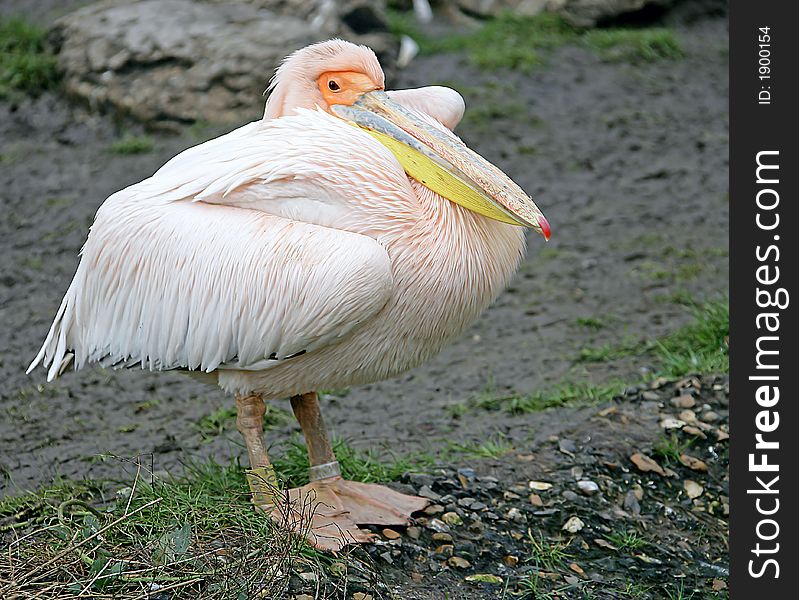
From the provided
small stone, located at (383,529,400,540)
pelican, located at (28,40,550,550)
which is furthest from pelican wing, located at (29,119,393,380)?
small stone, located at (383,529,400,540)

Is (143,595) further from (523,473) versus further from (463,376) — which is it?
(463,376)

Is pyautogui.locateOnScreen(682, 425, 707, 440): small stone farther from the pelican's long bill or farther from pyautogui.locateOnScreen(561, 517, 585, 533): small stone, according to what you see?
the pelican's long bill

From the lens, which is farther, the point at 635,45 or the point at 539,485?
the point at 635,45

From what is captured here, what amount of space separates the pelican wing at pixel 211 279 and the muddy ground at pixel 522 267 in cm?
88

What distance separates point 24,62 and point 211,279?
543 cm

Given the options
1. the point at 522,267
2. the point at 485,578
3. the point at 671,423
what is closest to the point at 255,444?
the point at 485,578

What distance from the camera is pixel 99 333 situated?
3363mm

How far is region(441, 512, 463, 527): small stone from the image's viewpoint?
140 inches

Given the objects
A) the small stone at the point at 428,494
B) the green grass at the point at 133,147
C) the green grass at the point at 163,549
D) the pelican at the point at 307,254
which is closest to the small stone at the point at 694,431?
the small stone at the point at 428,494

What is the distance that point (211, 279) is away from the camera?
3.10 metres

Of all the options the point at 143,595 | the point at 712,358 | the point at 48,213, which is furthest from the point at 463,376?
the point at 48,213

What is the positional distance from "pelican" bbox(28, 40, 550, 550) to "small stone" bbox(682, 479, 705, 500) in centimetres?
128

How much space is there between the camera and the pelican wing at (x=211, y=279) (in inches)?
116

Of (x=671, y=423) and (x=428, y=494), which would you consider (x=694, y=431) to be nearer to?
(x=671, y=423)
